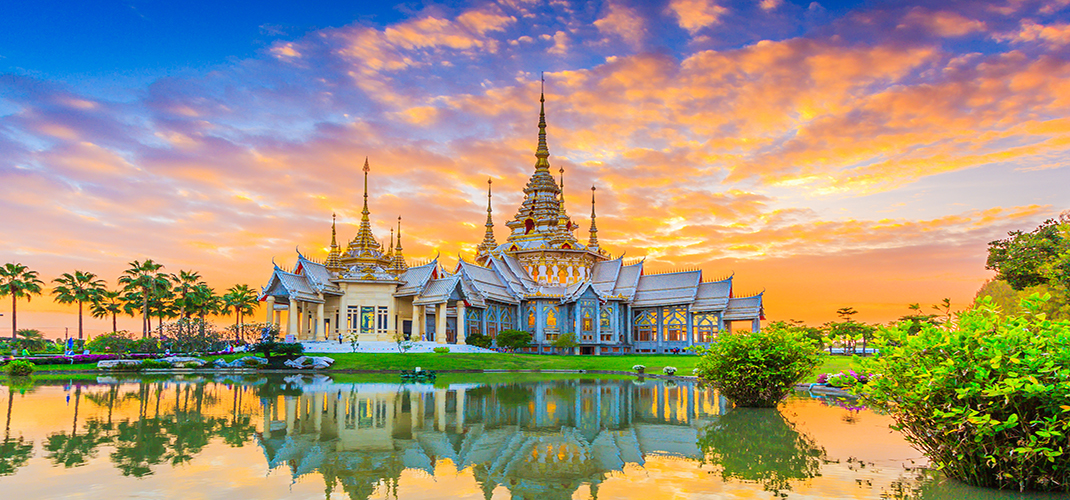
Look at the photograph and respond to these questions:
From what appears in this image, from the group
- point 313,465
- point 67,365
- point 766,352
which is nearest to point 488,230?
point 67,365

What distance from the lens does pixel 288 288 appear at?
4522 centimetres

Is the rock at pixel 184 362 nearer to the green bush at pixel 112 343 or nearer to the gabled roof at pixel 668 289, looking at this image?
the green bush at pixel 112 343

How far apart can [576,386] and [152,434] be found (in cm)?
1627

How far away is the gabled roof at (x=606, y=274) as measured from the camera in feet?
189

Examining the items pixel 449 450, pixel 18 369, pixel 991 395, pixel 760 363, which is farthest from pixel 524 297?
pixel 991 395

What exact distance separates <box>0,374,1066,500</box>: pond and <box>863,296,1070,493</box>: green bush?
0.41 m

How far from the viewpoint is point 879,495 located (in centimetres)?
817

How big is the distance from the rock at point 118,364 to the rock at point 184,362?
1332 millimetres

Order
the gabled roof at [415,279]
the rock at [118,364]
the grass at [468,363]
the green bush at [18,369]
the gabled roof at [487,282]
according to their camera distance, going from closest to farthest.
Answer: the green bush at [18,369] < the rock at [118,364] < the grass at [468,363] < the gabled roof at [415,279] < the gabled roof at [487,282]

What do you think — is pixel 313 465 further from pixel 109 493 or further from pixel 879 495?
pixel 879 495

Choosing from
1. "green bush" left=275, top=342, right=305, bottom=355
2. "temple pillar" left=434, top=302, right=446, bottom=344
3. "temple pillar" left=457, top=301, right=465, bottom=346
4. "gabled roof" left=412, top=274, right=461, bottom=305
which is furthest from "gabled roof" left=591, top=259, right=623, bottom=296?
"green bush" left=275, top=342, right=305, bottom=355

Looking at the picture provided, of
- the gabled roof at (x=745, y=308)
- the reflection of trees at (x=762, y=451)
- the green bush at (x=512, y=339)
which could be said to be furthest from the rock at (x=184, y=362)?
the gabled roof at (x=745, y=308)

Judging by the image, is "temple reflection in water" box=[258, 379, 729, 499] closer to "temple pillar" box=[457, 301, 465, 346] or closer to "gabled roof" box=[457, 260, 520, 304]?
"temple pillar" box=[457, 301, 465, 346]

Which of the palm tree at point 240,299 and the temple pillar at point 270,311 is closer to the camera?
the temple pillar at point 270,311
